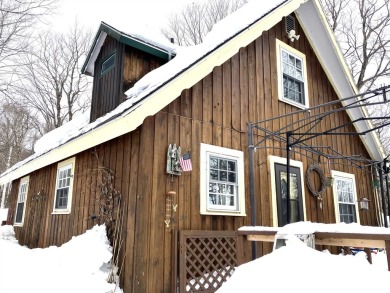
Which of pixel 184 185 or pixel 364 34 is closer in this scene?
pixel 184 185

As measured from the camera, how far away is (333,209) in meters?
8.25

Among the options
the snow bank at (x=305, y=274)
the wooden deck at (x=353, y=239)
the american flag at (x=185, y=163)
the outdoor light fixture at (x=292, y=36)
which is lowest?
the snow bank at (x=305, y=274)

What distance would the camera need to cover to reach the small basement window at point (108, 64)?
6827 mm

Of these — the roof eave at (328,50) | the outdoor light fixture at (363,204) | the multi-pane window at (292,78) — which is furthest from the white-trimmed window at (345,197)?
the multi-pane window at (292,78)

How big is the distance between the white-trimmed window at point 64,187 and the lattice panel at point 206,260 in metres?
3.05

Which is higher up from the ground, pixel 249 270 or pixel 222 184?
pixel 222 184

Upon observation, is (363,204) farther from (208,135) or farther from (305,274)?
(305,274)

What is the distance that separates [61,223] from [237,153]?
4.04 m

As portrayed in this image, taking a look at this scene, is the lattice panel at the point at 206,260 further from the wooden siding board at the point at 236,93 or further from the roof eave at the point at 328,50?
the roof eave at the point at 328,50

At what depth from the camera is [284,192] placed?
7000 millimetres

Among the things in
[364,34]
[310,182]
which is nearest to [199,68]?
[310,182]

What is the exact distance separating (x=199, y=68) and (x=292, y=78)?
367 centimetres

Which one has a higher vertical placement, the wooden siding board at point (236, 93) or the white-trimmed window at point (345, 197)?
the wooden siding board at point (236, 93)

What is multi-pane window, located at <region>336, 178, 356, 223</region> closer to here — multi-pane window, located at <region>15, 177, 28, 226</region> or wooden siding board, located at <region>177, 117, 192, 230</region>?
wooden siding board, located at <region>177, 117, 192, 230</region>
